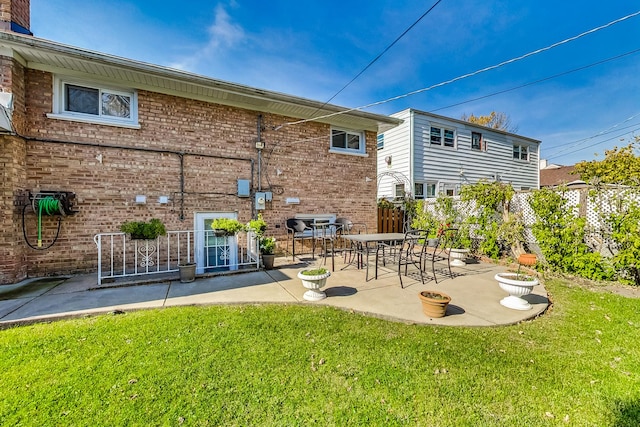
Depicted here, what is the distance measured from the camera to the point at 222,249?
705 cm

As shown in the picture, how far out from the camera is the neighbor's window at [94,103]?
5584 millimetres

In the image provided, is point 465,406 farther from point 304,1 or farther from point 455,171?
point 455,171

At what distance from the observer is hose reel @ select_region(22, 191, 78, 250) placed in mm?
5105

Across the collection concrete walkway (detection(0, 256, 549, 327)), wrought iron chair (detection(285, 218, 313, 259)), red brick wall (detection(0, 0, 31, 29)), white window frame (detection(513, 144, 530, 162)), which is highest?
red brick wall (detection(0, 0, 31, 29))

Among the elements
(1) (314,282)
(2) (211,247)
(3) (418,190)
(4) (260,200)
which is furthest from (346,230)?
(3) (418,190)

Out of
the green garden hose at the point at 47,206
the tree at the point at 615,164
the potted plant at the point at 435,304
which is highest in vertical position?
the tree at the point at 615,164

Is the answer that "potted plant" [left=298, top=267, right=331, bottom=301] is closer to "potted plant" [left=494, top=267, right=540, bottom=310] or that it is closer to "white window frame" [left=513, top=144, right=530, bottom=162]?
"potted plant" [left=494, top=267, right=540, bottom=310]

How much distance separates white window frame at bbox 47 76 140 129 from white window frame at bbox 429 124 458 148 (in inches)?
434

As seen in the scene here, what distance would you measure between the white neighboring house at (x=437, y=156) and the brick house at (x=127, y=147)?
4.31 meters

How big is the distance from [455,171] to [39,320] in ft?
46.7

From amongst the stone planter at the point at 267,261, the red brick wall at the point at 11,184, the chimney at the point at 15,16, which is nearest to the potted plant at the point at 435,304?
the stone planter at the point at 267,261

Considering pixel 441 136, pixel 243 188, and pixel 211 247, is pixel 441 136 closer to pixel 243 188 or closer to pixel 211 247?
pixel 243 188

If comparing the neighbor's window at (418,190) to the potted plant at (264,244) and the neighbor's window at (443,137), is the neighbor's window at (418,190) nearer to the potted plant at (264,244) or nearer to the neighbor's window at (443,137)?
the neighbor's window at (443,137)

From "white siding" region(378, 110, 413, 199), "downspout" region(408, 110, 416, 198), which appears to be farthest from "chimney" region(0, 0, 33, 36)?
"downspout" region(408, 110, 416, 198)
